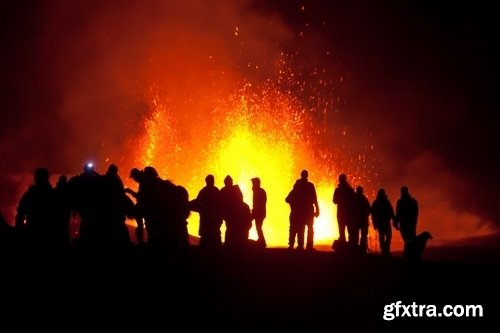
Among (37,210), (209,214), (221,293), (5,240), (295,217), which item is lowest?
(221,293)

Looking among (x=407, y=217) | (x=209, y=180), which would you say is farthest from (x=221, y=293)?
(x=407, y=217)

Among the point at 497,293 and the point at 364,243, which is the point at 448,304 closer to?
the point at 497,293

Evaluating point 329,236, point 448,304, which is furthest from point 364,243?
point 329,236

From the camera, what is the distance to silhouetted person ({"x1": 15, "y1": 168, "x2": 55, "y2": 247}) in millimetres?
11180

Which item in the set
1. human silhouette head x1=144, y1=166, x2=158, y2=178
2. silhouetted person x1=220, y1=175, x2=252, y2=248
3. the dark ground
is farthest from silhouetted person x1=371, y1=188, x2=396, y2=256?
human silhouette head x1=144, y1=166, x2=158, y2=178

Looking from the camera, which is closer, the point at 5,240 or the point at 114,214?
the point at 5,240

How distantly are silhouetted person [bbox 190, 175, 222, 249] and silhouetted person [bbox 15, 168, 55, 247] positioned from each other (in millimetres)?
3701

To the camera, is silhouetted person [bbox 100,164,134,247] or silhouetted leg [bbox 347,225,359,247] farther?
silhouetted leg [bbox 347,225,359,247]

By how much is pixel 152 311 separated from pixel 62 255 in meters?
2.84

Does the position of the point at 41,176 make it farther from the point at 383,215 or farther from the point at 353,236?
the point at 383,215

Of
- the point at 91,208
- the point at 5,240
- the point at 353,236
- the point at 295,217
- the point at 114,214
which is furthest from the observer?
the point at 353,236

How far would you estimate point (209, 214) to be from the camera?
13.8 metres

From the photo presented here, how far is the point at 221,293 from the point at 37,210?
4.20 metres

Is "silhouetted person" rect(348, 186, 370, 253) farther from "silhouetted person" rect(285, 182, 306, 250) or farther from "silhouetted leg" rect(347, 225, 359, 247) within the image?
"silhouetted person" rect(285, 182, 306, 250)
